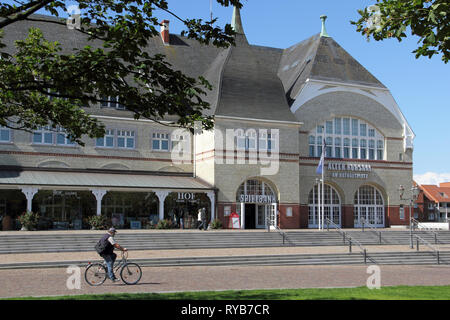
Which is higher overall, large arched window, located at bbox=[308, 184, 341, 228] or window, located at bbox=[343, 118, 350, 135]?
window, located at bbox=[343, 118, 350, 135]

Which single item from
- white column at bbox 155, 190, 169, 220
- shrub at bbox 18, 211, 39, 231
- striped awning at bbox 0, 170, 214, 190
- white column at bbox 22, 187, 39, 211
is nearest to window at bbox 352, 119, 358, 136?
striped awning at bbox 0, 170, 214, 190

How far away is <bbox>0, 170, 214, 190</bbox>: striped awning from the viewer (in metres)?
32.3

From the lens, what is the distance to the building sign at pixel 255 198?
1506 inches

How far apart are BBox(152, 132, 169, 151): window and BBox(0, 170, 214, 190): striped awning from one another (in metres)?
2.44

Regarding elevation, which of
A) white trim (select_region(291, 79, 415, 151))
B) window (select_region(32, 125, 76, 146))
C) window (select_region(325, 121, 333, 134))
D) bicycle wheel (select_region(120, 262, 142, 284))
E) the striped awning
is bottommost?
bicycle wheel (select_region(120, 262, 142, 284))

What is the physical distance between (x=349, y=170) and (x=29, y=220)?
2391cm

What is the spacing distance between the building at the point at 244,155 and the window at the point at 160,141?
74mm

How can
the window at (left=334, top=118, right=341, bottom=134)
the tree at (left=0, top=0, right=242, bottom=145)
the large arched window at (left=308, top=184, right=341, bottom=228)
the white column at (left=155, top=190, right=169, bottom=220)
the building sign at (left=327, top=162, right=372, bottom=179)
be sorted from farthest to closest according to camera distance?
the window at (left=334, top=118, right=341, bottom=134), the building sign at (left=327, top=162, right=372, bottom=179), the large arched window at (left=308, top=184, right=341, bottom=228), the white column at (left=155, top=190, right=169, bottom=220), the tree at (left=0, top=0, right=242, bottom=145)

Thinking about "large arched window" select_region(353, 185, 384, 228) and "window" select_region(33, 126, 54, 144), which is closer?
"window" select_region(33, 126, 54, 144)

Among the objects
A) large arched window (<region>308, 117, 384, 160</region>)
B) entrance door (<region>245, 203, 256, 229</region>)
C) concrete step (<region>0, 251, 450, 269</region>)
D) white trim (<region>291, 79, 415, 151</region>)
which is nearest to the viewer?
concrete step (<region>0, 251, 450, 269</region>)

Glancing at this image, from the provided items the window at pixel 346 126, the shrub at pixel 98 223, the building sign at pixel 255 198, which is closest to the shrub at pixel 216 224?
the building sign at pixel 255 198

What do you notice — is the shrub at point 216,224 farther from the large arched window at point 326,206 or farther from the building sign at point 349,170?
the building sign at point 349,170

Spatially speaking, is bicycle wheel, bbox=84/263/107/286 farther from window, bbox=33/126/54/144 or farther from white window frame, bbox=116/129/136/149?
white window frame, bbox=116/129/136/149

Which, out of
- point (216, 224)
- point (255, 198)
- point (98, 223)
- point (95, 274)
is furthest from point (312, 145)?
point (95, 274)
